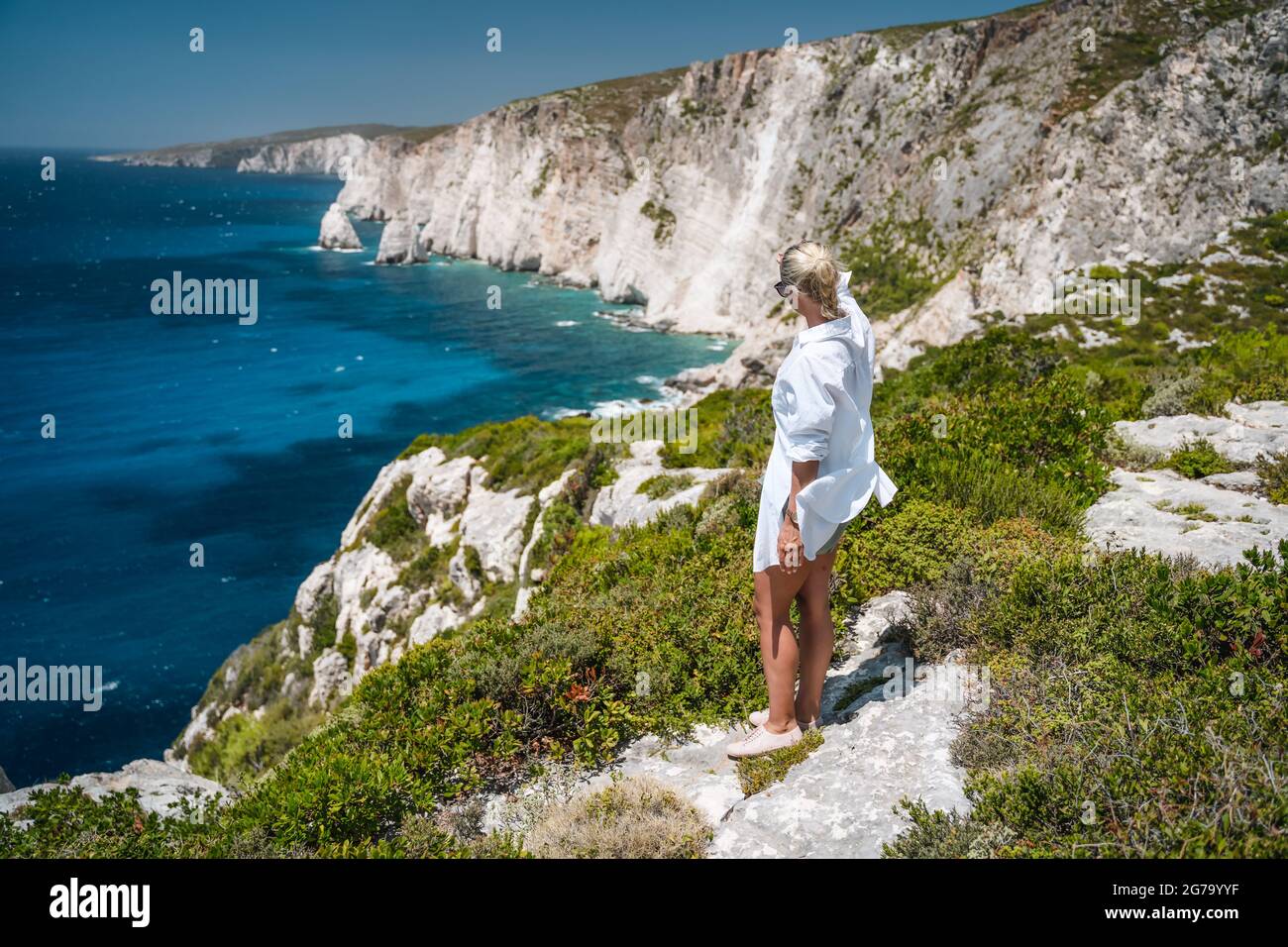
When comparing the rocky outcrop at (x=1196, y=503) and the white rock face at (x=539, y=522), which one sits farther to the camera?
the white rock face at (x=539, y=522)

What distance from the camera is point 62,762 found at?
86.9 ft

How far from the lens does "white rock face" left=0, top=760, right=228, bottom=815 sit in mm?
6770

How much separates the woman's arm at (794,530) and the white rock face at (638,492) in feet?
19.1

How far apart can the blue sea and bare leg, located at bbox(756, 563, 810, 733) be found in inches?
1170

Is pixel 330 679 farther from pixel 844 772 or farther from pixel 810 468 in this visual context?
pixel 810 468

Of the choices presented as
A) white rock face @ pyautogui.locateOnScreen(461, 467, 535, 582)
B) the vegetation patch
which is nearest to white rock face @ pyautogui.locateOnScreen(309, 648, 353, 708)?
white rock face @ pyautogui.locateOnScreen(461, 467, 535, 582)

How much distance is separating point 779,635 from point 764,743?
0.77 metres

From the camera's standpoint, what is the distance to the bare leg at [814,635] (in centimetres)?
488

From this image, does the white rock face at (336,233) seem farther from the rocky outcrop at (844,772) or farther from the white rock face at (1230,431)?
the rocky outcrop at (844,772)

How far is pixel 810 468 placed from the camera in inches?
173

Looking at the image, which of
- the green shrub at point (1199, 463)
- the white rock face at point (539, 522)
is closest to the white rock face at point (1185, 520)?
the green shrub at point (1199, 463)

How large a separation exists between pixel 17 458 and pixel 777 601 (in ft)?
197
